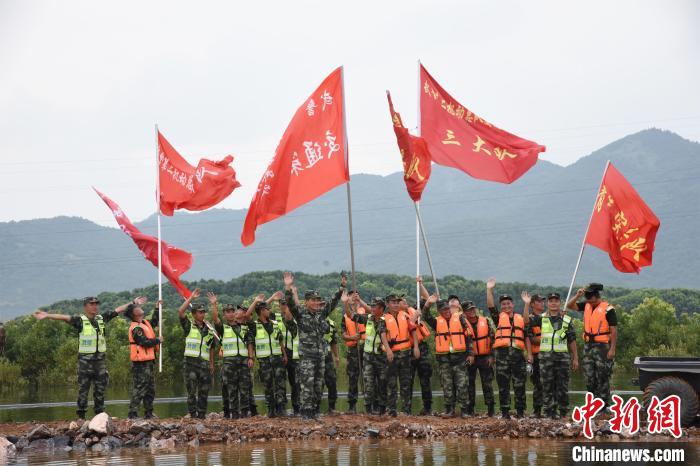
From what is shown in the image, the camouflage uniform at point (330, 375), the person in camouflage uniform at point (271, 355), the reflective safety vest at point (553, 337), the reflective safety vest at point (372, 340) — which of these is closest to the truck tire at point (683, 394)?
the reflective safety vest at point (553, 337)

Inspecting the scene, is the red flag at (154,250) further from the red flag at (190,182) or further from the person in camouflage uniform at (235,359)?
the person in camouflage uniform at (235,359)

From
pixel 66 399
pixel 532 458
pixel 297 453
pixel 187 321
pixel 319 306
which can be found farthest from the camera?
pixel 66 399

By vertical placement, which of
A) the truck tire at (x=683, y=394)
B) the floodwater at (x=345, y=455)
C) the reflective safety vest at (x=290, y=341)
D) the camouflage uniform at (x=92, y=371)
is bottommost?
the floodwater at (x=345, y=455)

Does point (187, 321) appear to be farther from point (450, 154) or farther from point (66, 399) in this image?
point (66, 399)

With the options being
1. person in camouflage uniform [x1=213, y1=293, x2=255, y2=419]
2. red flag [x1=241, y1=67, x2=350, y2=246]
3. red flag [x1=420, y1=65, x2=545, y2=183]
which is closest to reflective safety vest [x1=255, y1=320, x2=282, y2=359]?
person in camouflage uniform [x1=213, y1=293, x2=255, y2=419]

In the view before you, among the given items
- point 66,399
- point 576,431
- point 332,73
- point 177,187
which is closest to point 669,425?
point 576,431

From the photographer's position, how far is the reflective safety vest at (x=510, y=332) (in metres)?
17.8

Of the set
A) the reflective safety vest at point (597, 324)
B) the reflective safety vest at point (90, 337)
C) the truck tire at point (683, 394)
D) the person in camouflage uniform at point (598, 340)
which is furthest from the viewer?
the reflective safety vest at point (90, 337)

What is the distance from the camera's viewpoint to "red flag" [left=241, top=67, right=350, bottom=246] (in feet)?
56.2

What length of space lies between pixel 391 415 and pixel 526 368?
2.73 m

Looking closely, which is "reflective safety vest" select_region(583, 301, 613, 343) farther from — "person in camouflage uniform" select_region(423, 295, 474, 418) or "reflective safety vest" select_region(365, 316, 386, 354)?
"reflective safety vest" select_region(365, 316, 386, 354)

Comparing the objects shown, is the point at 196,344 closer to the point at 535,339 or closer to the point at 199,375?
the point at 199,375

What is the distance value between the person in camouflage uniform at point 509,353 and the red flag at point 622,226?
2311 millimetres

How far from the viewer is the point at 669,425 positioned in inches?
600
